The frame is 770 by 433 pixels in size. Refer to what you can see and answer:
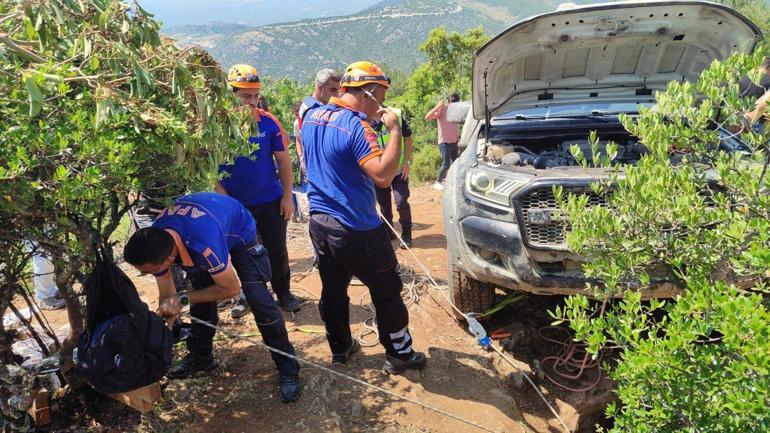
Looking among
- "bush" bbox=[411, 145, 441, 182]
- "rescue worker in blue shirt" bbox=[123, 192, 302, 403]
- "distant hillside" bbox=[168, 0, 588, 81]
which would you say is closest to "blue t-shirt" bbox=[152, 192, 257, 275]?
"rescue worker in blue shirt" bbox=[123, 192, 302, 403]

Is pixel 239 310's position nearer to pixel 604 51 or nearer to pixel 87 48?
pixel 87 48

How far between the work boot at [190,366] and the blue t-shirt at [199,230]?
0.82 m

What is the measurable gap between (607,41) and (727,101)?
2.94 m

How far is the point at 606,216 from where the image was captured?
6.09 ft

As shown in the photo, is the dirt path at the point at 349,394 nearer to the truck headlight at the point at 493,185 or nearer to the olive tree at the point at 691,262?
the truck headlight at the point at 493,185

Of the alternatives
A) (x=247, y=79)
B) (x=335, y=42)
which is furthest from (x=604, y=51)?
(x=335, y=42)


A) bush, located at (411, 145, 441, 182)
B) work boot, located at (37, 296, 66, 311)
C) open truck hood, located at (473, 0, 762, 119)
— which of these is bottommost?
bush, located at (411, 145, 441, 182)

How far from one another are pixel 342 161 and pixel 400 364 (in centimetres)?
141

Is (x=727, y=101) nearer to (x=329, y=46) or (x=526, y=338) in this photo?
(x=526, y=338)

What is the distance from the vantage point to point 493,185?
338 cm

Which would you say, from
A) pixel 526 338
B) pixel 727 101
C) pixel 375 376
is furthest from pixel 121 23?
pixel 526 338

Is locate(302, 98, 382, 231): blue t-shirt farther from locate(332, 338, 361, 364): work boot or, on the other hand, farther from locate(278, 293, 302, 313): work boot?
locate(278, 293, 302, 313): work boot

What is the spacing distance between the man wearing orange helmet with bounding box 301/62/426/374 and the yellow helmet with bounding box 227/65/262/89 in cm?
101

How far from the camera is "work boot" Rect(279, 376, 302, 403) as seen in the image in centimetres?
307
